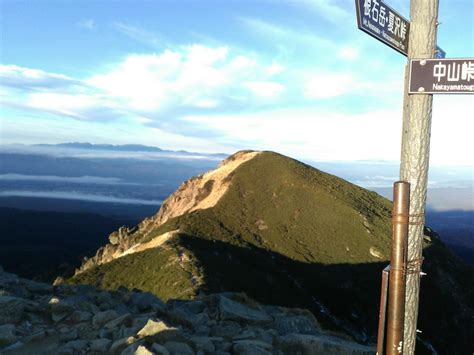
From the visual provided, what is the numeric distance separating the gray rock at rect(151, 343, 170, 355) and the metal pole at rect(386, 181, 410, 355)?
389 cm

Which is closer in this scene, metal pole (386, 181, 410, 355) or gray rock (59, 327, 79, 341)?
metal pole (386, 181, 410, 355)

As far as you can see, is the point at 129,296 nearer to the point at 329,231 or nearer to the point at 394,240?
the point at 394,240

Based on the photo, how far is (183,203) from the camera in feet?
268

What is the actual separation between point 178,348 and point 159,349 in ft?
1.53

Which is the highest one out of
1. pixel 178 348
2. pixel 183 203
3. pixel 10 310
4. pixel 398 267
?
pixel 398 267

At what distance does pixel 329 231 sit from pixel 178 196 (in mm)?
33164

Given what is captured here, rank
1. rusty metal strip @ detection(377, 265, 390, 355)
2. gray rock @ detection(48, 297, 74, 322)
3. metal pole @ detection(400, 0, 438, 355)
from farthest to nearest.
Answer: gray rock @ detection(48, 297, 74, 322) < metal pole @ detection(400, 0, 438, 355) < rusty metal strip @ detection(377, 265, 390, 355)

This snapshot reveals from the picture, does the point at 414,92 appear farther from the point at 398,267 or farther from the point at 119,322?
the point at 119,322

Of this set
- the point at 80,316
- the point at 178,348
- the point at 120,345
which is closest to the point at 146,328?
the point at 120,345

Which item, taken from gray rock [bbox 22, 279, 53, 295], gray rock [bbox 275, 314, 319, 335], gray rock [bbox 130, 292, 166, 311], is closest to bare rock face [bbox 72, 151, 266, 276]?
gray rock [bbox 22, 279, 53, 295]

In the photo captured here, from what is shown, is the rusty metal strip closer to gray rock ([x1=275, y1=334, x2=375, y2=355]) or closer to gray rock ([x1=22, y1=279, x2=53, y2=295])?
gray rock ([x1=275, y1=334, x2=375, y2=355])

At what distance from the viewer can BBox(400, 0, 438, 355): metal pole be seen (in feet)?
19.2

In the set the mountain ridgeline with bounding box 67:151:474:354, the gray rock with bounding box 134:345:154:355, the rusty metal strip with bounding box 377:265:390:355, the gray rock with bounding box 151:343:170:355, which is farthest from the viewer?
the mountain ridgeline with bounding box 67:151:474:354

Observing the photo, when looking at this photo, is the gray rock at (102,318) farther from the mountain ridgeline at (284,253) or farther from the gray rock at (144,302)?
the mountain ridgeline at (284,253)
